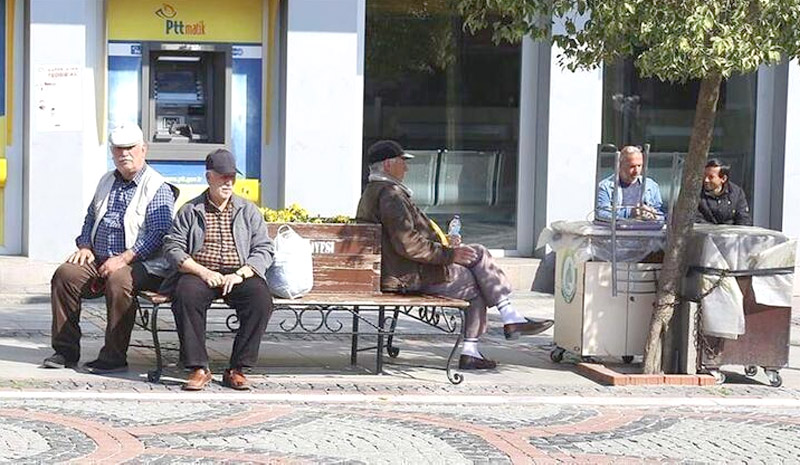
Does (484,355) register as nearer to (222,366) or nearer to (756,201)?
(222,366)

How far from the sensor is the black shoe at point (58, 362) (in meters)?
8.74

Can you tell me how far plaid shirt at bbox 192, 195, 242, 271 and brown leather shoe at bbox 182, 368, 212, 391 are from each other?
1.96 feet

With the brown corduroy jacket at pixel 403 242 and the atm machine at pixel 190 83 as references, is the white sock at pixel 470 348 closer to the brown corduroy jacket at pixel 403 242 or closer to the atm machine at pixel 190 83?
the brown corduroy jacket at pixel 403 242

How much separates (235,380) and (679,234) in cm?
275

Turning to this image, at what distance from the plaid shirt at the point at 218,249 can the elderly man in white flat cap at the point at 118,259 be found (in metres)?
0.38

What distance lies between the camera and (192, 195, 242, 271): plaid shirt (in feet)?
27.6

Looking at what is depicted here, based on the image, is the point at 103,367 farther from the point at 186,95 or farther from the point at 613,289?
the point at 186,95

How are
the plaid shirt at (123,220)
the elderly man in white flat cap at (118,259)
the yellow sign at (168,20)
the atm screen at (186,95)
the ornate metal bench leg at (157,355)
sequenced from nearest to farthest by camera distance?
the ornate metal bench leg at (157,355) → the elderly man in white flat cap at (118,259) → the plaid shirt at (123,220) → the yellow sign at (168,20) → the atm screen at (186,95)

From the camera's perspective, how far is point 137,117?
1276 cm

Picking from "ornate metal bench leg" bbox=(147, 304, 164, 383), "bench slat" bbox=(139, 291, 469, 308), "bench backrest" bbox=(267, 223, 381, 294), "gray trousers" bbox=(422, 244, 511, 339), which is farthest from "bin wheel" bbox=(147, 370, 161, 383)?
"gray trousers" bbox=(422, 244, 511, 339)

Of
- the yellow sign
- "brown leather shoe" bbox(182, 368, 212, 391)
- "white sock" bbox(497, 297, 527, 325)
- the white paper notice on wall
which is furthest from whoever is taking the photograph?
the yellow sign

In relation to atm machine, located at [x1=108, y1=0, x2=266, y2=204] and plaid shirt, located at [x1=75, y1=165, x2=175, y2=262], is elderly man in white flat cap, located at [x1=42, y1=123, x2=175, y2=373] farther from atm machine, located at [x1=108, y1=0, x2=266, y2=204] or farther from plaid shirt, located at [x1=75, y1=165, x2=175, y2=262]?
atm machine, located at [x1=108, y1=0, x2=266, y2=204]

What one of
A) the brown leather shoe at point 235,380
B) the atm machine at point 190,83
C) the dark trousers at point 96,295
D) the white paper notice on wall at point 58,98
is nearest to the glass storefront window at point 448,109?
the atm machine at point 190,83

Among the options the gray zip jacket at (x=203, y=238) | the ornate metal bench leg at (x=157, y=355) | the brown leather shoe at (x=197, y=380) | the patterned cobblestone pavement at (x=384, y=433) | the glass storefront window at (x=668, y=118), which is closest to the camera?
the patterned cobblestone pavement at (x=384, y=433)
